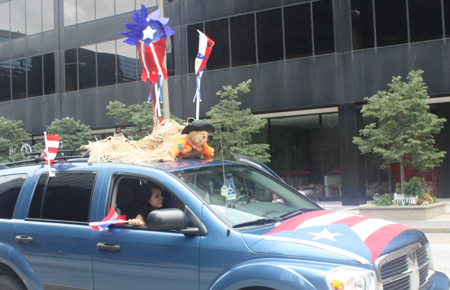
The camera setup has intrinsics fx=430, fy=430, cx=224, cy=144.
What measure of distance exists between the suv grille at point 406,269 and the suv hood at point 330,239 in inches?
2.0

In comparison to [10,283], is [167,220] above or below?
above

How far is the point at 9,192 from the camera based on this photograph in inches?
170

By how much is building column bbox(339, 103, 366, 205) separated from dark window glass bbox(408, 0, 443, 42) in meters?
4.08

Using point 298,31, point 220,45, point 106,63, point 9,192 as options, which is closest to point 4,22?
point 106,63

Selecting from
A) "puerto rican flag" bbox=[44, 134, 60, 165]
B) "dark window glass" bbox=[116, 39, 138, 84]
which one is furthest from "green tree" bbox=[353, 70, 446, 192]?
"dark window glass" bbox=[116, 39, 138, 84]

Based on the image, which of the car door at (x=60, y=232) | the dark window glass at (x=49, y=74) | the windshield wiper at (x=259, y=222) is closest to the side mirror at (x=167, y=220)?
the windshield wiper at (x=259, y=222)

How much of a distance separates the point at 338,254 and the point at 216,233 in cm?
86

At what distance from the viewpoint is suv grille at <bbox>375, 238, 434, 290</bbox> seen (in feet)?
9.12

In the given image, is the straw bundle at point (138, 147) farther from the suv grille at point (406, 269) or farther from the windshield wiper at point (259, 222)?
the suv grille at point (406, 269)

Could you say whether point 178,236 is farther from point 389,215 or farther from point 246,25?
point 246,25

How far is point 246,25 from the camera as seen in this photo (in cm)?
2145

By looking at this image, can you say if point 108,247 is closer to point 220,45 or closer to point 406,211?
point 406,211

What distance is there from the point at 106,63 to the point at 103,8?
129 inches

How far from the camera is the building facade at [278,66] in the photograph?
1909 centimetres
